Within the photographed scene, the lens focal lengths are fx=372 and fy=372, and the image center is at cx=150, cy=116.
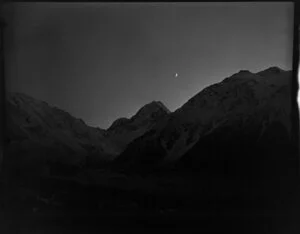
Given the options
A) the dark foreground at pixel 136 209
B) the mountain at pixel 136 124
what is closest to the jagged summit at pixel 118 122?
the mountain at pixel 136 124

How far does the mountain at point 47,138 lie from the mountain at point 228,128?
0.33 feet

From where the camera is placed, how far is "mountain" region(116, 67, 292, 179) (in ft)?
3.59

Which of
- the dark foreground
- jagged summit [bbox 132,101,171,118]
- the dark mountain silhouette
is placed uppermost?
jagged summit [bbox 132,101,171,118]

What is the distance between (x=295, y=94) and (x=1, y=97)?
873 millimetres

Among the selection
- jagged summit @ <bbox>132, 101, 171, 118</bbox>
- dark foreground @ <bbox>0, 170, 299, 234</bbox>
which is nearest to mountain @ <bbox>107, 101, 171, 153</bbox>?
jagged summit @ <bbox>132, 101, 171, 118</bbox>

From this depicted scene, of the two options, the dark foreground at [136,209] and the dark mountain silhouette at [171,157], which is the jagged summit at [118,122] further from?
the dark foreground at [136,209]

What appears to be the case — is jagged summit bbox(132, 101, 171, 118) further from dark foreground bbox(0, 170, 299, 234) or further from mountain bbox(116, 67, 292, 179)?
dark foreground bbox(0, 170, 299, 234)

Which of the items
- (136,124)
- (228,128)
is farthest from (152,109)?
(228,128)

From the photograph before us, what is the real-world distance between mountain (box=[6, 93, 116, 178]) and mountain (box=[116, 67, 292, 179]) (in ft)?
0.33

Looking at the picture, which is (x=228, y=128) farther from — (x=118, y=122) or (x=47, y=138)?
(x=47, y=138)

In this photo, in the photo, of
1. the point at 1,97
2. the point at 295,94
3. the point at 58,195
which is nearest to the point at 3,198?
the point at 58,195

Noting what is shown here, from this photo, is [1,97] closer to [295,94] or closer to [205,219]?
[205,219]

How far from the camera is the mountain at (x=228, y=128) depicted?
1093 millimetres

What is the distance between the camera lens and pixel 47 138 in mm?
1107
